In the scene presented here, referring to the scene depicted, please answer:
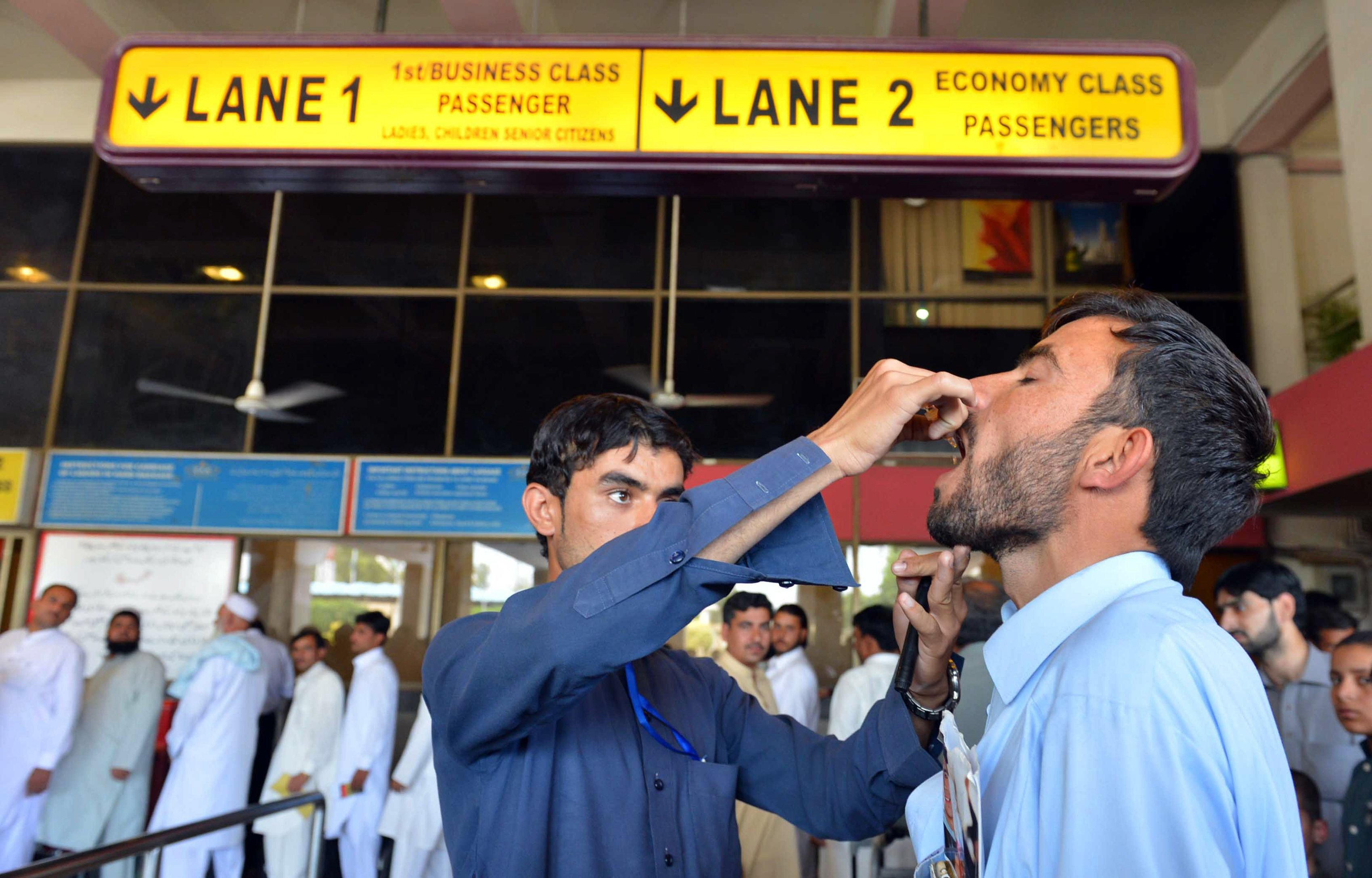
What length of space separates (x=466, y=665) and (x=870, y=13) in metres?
5.68

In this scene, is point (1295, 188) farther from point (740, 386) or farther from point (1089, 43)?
point (1089, 43)

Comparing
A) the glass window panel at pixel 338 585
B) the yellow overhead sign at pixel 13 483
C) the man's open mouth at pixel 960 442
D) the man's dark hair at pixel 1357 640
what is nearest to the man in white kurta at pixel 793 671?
the glass window panel at pixel 338 585

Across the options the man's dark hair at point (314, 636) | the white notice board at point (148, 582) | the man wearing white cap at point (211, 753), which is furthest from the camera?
the white notice board at point (148, 582)

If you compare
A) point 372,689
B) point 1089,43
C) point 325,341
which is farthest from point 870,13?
point 372,689

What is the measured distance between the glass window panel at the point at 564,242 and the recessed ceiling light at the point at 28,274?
120 inches

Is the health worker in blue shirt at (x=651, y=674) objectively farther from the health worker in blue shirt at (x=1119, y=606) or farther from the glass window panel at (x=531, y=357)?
the glass window panel at (x=531, y=357)

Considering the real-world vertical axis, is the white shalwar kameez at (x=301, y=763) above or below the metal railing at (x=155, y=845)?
below

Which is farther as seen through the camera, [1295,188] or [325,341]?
[1295,188]

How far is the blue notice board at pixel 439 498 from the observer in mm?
5984

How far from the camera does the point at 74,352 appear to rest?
254 inches

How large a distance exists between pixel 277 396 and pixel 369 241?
1262mm

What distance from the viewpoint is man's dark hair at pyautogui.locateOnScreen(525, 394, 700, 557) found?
4.58 feet

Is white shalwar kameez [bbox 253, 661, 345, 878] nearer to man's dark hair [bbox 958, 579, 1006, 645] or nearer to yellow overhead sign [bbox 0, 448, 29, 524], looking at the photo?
yellow overhead sign [bbox 0, 448, 29, 524]

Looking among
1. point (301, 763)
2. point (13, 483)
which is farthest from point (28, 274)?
point (301, 763)
